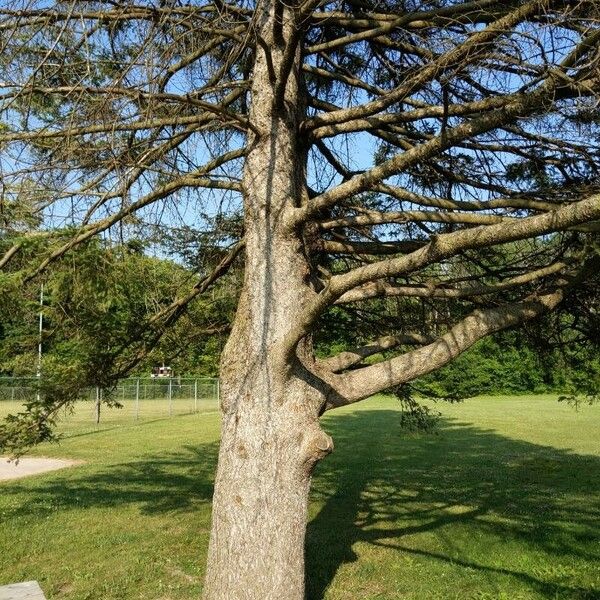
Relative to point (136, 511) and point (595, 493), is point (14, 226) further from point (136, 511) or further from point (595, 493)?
point (595, 493)

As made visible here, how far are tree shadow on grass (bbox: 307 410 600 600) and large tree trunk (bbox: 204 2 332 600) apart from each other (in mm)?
1995

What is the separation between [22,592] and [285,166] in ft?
13.4

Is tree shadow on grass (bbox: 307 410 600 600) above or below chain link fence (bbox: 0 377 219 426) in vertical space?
below

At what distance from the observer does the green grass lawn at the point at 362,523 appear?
6.71m

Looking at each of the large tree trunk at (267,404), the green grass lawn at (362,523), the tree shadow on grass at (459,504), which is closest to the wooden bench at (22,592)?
the green grass lawn at (362,523)

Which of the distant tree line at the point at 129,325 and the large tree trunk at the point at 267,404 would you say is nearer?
the large tree trunk at the point at 267,404

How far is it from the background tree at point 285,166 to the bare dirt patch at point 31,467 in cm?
1063

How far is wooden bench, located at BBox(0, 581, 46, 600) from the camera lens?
5.21 metres

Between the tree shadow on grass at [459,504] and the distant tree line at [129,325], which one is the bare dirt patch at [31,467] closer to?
the tree shadow on grass at [459,504]

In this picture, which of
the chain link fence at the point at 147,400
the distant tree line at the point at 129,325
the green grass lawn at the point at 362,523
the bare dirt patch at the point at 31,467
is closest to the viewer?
the distant tree line at the point at 129,325

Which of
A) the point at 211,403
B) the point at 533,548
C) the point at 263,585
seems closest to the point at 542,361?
the point at 533,548

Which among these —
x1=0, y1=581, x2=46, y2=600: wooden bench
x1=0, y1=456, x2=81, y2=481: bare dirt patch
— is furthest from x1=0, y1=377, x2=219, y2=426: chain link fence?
x1=0, y1=581, x2=46, y2=600: wooden bench

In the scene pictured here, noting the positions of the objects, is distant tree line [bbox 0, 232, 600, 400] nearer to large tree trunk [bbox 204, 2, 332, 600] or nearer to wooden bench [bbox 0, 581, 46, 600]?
large tree trunk [bbox 204, 2, 332, 600]

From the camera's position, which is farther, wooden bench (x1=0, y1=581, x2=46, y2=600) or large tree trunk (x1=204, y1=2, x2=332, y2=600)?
wooden bench (x1=0, y1=581, x2=46, y2=600)
